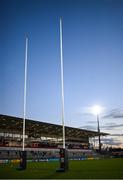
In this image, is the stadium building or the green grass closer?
the green grass

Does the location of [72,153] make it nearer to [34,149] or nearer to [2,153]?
[34,149]

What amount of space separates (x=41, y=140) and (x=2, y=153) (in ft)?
80.2

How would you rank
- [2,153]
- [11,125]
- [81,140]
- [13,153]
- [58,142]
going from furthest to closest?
[81,140] < [58,142] < [11,125] < [13,153] < [2,153]

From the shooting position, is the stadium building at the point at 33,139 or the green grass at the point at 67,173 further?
the stadium building at the point at 33,139

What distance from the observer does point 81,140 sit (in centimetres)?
9138

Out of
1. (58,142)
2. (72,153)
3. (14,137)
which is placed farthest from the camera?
(58,142)

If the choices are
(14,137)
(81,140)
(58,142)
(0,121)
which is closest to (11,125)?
(0,121)

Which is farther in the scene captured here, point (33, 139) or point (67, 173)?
point (33, 139)

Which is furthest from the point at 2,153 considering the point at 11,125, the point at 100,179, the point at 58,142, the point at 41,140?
the point at 100,179

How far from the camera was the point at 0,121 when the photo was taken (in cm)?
4931

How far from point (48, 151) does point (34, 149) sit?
611 centimetres

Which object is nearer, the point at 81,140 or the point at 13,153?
the point at 13,153

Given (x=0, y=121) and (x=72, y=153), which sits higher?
(x=0, y=121)

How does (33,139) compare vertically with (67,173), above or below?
above
